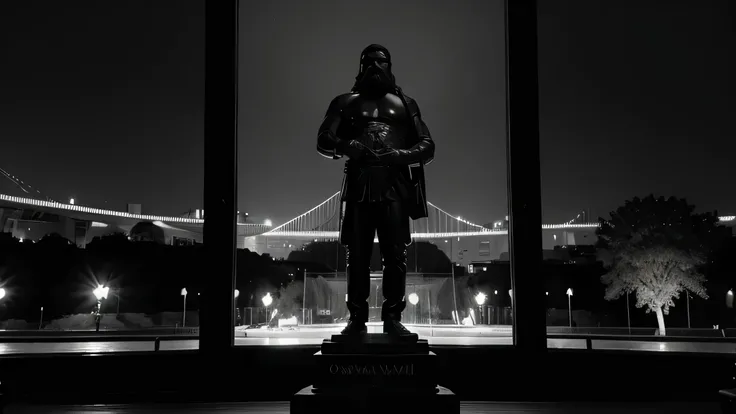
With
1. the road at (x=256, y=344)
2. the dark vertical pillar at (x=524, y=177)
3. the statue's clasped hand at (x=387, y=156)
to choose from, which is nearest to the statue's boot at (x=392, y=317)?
the statue's clasped hand at (x=387, y=156)

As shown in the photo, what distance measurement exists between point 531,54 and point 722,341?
4.00m

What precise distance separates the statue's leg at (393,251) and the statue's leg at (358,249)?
10 centimetres

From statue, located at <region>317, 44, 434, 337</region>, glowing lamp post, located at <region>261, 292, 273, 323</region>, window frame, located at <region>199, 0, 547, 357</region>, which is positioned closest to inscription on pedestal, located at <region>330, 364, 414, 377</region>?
statue, located at <region>317, 44, 434, 337</region>

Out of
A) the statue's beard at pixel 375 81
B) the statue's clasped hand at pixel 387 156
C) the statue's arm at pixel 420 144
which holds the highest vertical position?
the statue's beard at pixel 375 81

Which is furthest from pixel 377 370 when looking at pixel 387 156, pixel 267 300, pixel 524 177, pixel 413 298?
pixel 524 177

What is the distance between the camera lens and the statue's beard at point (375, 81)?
193 inches

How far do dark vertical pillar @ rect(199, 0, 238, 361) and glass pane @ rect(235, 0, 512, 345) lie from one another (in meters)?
0.19

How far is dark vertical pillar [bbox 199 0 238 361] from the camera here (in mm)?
6328

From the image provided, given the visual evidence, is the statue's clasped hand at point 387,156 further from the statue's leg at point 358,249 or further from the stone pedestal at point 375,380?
the stone pedestal at point 375,380

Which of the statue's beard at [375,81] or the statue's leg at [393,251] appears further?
the statue's beard at [375,81]

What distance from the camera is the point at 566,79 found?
7.63m

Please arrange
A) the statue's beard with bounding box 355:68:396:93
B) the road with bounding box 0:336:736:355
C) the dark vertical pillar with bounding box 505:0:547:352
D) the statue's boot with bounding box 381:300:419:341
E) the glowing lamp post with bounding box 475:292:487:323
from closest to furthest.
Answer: the statue's boot with bounding box 381:300:419:341 < the statue's beard with bounding box 355:68:396:93 < the dark vertical pillar with bounding box 505:0:547:352 < the road with bounding box 0:336:736:355 < the glowing lamp post with bounding box 475:292:487:323

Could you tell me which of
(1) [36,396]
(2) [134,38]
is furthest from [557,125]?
(1) [36,396]

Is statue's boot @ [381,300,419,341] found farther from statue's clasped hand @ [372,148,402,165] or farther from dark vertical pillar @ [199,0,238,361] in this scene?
dark vertical pillar @ [199,0,238,361]
